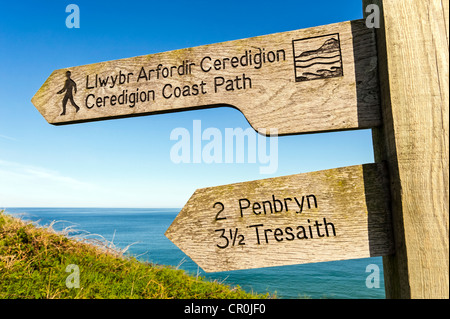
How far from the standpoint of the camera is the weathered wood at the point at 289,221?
1.30 metres

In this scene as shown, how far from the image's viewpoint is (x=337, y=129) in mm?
1391

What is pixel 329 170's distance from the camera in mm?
1381

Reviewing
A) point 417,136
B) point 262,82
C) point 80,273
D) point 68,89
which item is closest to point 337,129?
point 417,136

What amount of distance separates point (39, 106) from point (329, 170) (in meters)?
1.96

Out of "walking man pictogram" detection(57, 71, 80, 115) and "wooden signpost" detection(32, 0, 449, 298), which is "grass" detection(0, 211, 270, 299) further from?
"wooden signpost" detection(32, 0, 449, 298)

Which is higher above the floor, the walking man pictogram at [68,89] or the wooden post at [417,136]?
the walking man pictogram at [68,89]

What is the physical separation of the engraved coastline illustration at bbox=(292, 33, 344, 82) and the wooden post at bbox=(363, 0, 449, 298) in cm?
21

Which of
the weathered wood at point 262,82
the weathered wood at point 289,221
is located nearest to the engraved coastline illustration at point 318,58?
the weathered wood at point 262,82

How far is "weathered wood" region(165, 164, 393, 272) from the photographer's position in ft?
4.26

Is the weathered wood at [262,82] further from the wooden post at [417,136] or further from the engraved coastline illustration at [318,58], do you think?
the wooden post at [417,136]

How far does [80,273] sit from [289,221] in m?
2.83

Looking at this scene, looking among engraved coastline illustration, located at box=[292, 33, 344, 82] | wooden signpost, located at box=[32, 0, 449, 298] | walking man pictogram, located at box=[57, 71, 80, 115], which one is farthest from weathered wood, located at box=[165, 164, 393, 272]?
walking man pictogram, located at box=[57, 71, 80, 115]

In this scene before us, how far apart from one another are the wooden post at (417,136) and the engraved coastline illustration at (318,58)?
0.70ft
